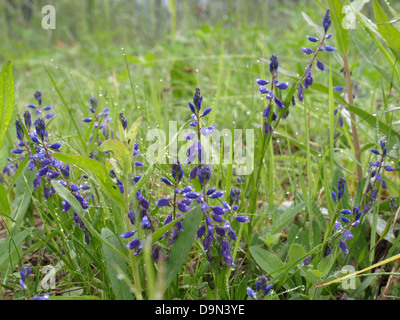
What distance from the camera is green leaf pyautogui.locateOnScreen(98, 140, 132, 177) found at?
1018 mm

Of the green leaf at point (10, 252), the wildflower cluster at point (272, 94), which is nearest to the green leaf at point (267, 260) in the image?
the wildflower cluster at point (272, 94)

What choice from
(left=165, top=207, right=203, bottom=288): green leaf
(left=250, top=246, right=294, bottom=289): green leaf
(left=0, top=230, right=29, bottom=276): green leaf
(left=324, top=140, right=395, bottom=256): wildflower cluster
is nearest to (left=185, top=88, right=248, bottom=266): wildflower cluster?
(left=165, top=207, right=203, bottom=288): green leaf

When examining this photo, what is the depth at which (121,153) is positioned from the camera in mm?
1064

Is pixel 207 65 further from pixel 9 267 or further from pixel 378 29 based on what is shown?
pixel 9 267

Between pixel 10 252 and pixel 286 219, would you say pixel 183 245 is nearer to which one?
pixel 286 219

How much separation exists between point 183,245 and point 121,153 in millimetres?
329

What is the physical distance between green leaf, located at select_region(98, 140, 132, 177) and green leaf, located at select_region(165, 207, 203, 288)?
25 centimetres

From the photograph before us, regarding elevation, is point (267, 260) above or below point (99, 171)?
below

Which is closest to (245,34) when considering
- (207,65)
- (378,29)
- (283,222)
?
(207,65)

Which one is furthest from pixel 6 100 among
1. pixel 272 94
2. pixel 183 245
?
pixel 272 94

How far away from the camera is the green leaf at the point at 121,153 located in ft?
3.34

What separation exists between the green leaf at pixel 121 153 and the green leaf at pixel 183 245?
0.25m

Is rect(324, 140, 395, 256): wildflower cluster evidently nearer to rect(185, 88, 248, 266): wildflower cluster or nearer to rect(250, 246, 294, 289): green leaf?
rect(250, 246, 294, 289): green leaf

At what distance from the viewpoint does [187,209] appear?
1.24 metres
